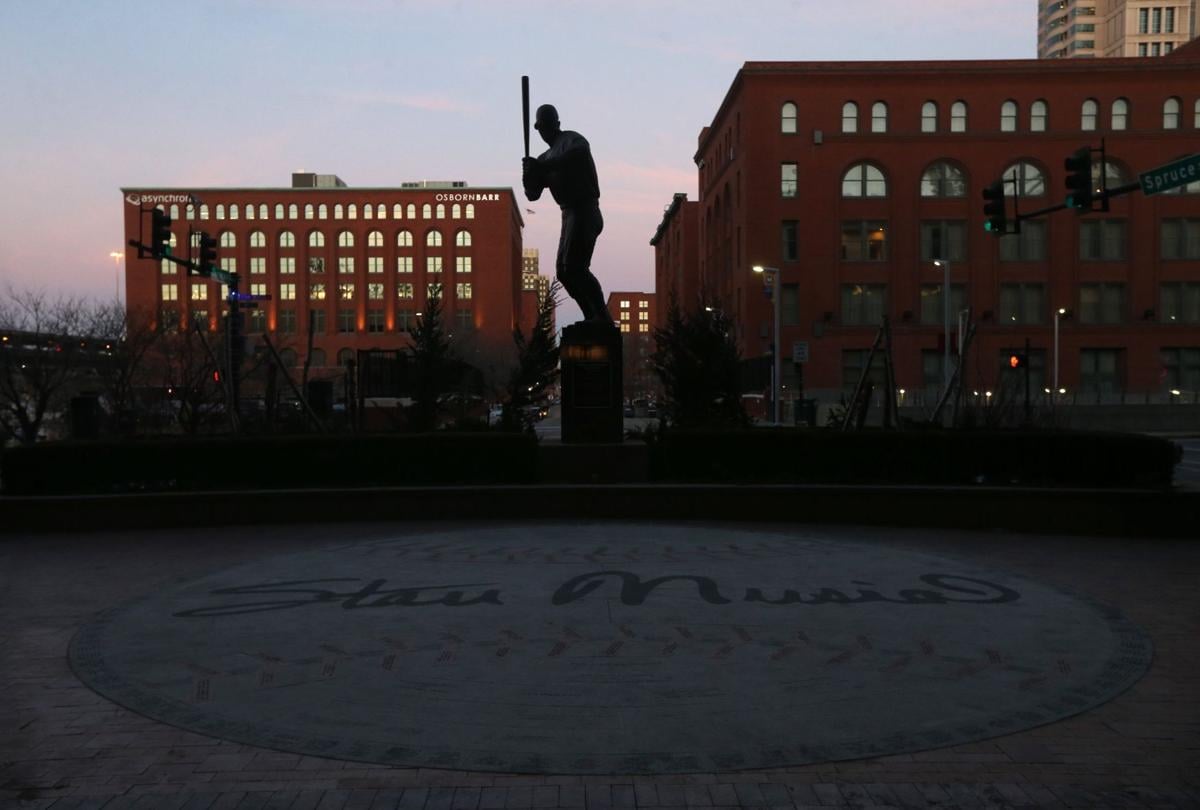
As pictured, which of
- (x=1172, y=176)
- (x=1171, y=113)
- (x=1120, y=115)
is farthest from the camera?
(x=1120, y=115)

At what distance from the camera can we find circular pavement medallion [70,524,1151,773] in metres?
5.20

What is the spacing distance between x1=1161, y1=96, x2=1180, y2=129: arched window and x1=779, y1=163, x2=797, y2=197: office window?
71.2ft

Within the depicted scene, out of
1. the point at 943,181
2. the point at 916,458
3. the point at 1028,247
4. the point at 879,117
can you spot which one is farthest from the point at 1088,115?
the point at 916,458

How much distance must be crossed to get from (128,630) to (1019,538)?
10.6 metres

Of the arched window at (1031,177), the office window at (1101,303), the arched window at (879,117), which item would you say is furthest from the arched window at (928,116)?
the office window at (1101,303)

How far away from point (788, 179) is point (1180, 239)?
2360cm

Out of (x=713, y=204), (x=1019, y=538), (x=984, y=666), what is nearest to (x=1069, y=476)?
(x=1019, y=538)

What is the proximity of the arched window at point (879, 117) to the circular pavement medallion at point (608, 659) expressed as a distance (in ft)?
165

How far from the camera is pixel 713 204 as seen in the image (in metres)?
70.4

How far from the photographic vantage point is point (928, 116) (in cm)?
5500

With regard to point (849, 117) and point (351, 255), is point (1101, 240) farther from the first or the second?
point (351, 255)

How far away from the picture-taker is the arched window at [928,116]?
5481 cm

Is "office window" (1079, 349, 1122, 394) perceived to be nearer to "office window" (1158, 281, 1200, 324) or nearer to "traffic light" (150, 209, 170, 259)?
"office window" (1158, 281, 1200, 324)

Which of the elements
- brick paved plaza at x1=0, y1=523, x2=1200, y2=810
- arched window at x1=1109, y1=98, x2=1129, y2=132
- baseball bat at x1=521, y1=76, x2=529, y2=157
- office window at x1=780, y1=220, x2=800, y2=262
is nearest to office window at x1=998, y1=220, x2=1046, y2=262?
arched window at x1=1109, y1=98, x2=1129, y2=132
